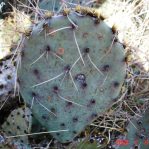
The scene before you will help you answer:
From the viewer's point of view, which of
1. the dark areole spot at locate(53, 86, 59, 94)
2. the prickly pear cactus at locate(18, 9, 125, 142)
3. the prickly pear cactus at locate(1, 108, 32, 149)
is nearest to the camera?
the prickly pear cactus at locate(18, 9, 125, 142)

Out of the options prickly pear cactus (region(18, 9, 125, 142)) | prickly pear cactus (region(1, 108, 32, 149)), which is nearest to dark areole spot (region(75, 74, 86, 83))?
prickly pear cactus (region(18, 9, 125, 142))

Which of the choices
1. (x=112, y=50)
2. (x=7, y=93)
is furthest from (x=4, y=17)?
(x=112, y=50)

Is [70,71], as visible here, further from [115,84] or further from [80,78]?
[115,84]

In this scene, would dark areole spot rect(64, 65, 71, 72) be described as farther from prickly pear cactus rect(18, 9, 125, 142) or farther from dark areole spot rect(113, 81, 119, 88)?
dark areole spot rect(113, 81, 119, 88)

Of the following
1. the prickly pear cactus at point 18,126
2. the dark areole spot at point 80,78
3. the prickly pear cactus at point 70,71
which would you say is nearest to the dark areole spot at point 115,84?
the prickly pear cactus at point 70,71

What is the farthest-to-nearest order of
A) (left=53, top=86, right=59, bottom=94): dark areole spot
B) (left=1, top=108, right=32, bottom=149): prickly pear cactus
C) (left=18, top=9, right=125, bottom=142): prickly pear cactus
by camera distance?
(left=1, top=108, right=32, bottom=149): prickly pear cactus, (left=53, top=86, right=59, bottom=94): dark areole spot, (left=18, top=9, right=125, bottom=142): prickly pear cactus

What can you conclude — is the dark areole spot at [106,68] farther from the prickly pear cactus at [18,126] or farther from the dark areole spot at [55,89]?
the prickly pear cactus at [18,126]
